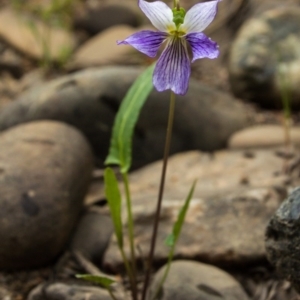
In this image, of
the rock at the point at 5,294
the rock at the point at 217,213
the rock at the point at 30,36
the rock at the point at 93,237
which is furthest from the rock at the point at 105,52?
the rock at the point at 5,294

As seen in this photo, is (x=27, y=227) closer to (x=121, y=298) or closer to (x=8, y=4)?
(x=121, y=298)

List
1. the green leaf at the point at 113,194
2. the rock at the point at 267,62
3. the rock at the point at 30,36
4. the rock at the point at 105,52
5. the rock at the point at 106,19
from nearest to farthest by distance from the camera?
the green leaf at the point at 113,194 < the rock at the point at 267,62 < the rock at the point at 105,52 < the rock at the point at 30,36 < the rock at the point at 106,19

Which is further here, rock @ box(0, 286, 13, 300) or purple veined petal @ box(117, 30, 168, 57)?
rock @ box(0, 286, 13, 300)

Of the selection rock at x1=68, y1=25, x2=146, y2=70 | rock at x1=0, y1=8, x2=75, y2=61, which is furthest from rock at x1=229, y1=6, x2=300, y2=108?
rock at x1=0, y1=8, x2=75, y2=61

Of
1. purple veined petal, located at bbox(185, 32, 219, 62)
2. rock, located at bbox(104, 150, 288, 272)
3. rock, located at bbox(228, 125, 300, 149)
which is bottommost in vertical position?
rock, located at bbox(104, 150, 288, 272)

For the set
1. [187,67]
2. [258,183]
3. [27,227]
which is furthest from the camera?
[258,183]

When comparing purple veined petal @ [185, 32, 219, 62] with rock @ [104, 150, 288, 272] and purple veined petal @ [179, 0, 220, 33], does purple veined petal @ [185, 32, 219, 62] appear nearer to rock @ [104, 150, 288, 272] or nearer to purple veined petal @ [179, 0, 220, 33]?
purple veined petal @ [179, 0, 220, 33]

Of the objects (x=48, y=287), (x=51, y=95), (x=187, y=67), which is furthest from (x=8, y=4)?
(x=187, y=67)

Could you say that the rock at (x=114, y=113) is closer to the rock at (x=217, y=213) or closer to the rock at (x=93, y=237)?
the rock at (x=217, y=213)
